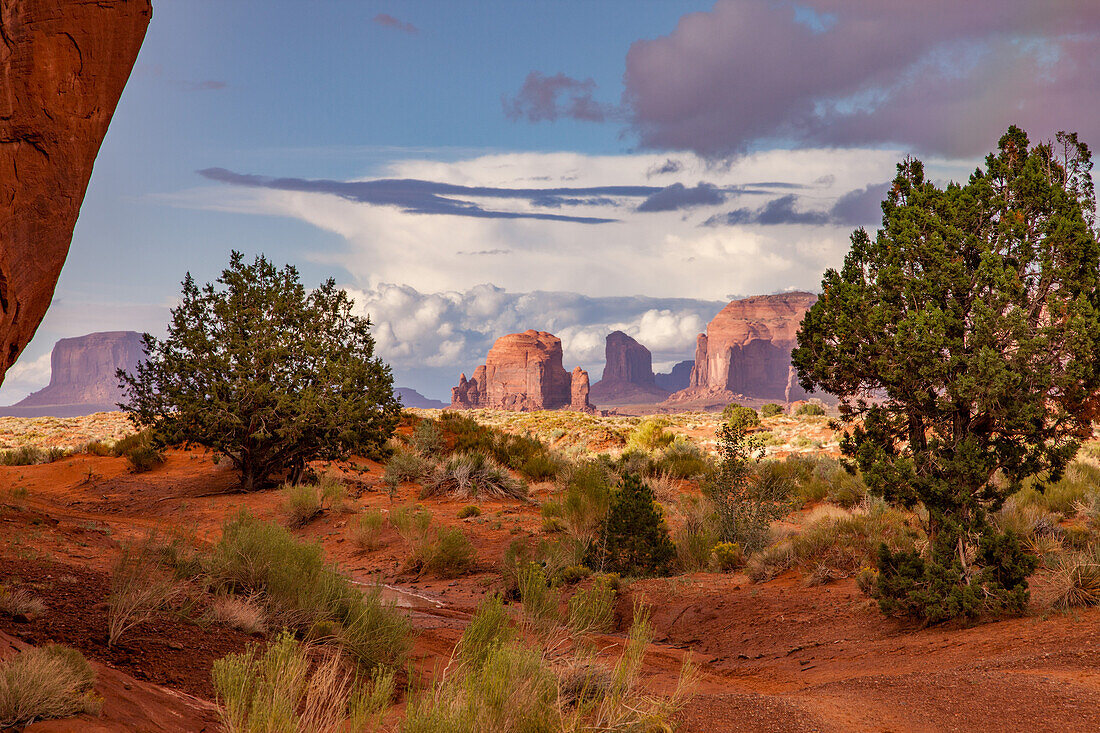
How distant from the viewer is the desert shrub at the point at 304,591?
630 centimetres

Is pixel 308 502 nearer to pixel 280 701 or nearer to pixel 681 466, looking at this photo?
pixel 681 466

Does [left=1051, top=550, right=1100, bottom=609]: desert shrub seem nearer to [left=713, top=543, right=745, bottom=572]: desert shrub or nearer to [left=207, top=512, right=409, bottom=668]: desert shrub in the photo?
[left=713, top=543, right=745, bottom=572]: desert shrub

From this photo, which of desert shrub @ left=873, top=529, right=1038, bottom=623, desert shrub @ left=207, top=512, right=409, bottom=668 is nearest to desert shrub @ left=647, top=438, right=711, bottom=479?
desert shrub @ left=873, top=529, right=1038, bottom=623

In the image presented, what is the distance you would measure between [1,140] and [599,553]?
9.81 meters

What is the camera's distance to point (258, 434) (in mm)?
17844

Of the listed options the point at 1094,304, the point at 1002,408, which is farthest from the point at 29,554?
the point at 1094,304

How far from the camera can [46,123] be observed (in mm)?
5207

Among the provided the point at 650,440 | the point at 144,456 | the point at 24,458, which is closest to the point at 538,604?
the point at 144,456

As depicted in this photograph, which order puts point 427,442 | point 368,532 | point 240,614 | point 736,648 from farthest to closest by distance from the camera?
point 427,442, point 368,532, point 736,648, point 240,614

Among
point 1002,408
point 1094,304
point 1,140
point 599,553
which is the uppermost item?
point 1,140

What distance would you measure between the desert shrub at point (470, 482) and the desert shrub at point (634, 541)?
23.8 ft

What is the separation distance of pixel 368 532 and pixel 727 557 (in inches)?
278

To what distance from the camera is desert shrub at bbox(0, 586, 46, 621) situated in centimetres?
550

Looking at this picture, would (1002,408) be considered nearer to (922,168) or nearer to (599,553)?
(922,168)
